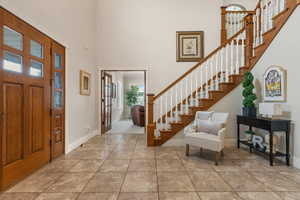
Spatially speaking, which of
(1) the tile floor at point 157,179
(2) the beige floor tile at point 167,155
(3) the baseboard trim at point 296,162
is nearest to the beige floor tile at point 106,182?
(1) the tile floor at point 157,179

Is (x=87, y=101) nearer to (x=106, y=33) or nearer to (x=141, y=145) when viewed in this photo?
(x=141, y=145)

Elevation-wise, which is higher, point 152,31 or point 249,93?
point 152,31

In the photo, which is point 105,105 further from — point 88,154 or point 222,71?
point 222,71

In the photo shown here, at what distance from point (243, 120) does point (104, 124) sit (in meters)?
4.11

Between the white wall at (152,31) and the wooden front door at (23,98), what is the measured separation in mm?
2575

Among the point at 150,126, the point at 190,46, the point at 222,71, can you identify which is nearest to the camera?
the point at 150,126

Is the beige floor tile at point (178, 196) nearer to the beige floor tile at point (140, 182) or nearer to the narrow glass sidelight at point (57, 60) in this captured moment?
→ the beige floor tile at point (140, 182)

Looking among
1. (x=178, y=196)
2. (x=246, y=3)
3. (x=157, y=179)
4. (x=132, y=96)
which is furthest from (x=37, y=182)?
(x=132, y=96)

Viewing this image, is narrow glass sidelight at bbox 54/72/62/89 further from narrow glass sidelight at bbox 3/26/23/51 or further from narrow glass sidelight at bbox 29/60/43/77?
narrow glass sidelight at bbox 3/26/23/51

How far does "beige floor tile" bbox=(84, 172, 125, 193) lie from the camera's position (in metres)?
2.06

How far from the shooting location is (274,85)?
3109 millimetres

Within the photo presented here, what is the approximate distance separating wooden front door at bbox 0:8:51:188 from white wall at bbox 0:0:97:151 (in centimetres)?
22

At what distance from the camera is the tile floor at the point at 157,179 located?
1.94 meters

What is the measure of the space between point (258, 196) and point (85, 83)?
13.9 feet
